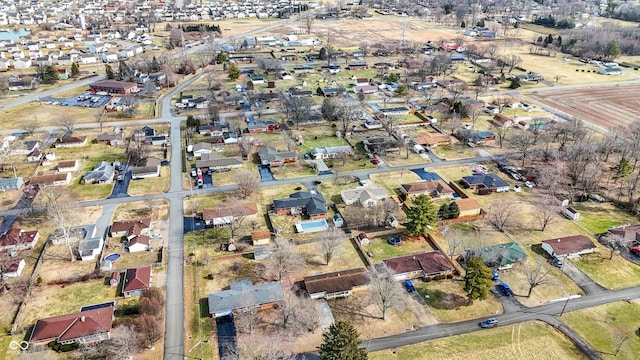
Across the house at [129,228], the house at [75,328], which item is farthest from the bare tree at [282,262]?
the house at [129,228]

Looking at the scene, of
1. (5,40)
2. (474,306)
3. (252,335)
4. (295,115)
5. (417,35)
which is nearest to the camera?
(252,335)

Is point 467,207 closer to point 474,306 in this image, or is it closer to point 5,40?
point 474,306

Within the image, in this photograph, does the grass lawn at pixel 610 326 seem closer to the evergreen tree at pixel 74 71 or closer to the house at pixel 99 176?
the house at pixel 99 176

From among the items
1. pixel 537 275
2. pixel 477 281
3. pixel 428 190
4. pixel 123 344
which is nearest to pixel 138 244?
pixel 123 344

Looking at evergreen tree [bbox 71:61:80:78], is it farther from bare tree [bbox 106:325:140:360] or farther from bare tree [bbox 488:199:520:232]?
bare tree [bbox 488:199:520:232]

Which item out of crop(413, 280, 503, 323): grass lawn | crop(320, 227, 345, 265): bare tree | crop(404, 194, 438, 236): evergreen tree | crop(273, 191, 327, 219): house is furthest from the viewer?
crop(273, 191, 327, 219): house

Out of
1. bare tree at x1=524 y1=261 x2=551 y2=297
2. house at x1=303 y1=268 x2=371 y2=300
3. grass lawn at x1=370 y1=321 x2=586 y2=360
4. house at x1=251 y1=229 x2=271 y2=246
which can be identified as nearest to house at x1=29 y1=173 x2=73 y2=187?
house at x1=251 y1=229 x2=271 y2=246

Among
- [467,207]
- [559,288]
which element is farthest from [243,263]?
[559,288]

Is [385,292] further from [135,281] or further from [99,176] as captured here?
[99,176]
